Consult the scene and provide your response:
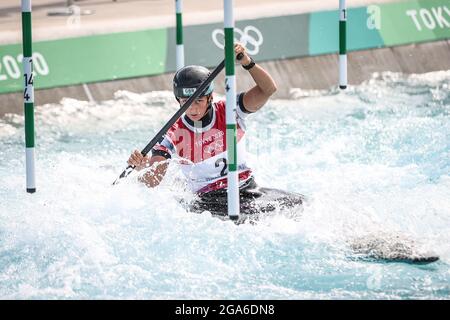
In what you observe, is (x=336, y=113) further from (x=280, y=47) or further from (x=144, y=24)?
(x=144, y=24)

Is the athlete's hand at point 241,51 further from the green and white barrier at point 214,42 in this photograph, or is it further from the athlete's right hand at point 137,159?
the green and white barrier at point 214,42

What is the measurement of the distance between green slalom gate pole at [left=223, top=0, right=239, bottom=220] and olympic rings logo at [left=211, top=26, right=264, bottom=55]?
5.43 m

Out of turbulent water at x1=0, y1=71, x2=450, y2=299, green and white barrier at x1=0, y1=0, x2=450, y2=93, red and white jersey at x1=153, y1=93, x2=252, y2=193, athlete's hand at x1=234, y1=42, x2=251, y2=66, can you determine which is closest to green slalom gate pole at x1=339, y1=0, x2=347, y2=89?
turbulent water at x1=0, y1=71, x2=450, y2=299

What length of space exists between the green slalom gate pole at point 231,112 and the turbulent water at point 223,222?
0.42 m

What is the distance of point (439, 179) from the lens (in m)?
9.83

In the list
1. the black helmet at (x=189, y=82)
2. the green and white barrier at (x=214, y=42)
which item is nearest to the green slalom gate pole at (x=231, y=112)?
the black helmet at (x=189, y=82)

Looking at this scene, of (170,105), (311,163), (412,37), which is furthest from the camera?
(412,37)

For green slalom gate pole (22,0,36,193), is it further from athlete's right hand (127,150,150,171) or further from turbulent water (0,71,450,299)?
athlete's right hand (127,150,150,171)

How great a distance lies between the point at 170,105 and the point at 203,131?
400cm

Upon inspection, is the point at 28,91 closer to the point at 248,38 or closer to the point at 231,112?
the point at 231,112

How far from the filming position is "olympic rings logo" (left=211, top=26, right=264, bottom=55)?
12703 mm

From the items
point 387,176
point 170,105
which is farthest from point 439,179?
point 170,105

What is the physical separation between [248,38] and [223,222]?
17.2 ft
